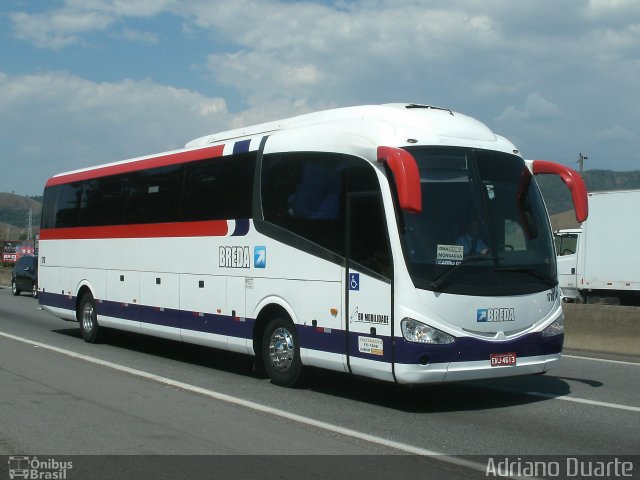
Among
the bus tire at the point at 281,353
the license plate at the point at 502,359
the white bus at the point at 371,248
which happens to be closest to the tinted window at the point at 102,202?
the white bus at the point at 371,248

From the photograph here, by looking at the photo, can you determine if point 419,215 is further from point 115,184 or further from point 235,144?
point 115,184

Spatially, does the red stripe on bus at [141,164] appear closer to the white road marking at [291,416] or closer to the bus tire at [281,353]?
the bus tire at [281,353]

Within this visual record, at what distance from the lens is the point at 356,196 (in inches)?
392

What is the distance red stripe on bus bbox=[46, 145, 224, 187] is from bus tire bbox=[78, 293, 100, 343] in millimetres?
2435

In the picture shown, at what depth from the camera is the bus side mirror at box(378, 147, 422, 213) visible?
331 inches

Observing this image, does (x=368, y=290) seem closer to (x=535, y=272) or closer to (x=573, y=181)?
(x=535, y=272)

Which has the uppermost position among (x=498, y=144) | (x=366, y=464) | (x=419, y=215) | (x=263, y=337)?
(x=498, y=144)

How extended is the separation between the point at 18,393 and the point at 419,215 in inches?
218

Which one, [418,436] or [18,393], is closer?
[418,436]

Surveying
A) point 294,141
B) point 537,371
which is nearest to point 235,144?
point 294,141

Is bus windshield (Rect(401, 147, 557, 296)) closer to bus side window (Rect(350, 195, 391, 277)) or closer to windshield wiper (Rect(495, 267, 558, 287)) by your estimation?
windshield wiper (Rect(495, 267, 558, 287))

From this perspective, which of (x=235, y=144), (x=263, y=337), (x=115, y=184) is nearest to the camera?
(x=263, y=337)
